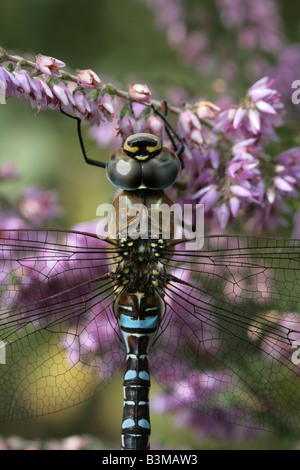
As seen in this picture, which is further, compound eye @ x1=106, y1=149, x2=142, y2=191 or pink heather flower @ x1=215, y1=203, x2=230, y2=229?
pink heather flower @ x1=215, y1=203, x2=230, y2=229

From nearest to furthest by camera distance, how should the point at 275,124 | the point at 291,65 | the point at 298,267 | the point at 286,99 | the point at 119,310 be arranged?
1. the point at 298,267
2. the point at 119,310
3. the point at 275,124
4. the point at 286,99
5. the point at 291,65

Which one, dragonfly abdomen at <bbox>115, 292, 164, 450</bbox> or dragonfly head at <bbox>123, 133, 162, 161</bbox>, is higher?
dragonfly head at <bbox>123, 133, 162, 161</bbox>

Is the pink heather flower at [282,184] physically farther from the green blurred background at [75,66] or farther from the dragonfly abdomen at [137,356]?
the green blurred background at [75,66]

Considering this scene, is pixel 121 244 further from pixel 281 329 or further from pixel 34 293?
pixel 281 329

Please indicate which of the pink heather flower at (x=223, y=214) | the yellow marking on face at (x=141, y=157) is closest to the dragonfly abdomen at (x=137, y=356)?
the pink heather flower at (x=223, y=214)

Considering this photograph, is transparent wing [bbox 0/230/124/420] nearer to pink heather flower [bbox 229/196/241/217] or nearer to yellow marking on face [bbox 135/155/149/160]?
yellow marking on face [bbox 135/155/149/160]

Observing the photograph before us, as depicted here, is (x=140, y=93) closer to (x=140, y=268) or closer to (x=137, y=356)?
(x=140, y=268)

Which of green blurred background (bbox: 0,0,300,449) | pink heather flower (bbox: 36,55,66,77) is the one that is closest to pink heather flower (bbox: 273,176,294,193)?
pink heather flower (bbox: 36,55,66,77)

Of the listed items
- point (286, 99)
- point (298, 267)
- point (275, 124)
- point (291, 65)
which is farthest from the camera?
point (291, 65)
